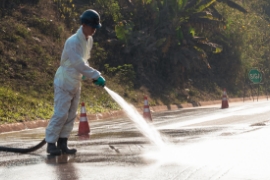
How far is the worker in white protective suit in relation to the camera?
844cm

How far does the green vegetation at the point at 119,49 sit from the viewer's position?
2138cm

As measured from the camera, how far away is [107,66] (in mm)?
Answer: 27047

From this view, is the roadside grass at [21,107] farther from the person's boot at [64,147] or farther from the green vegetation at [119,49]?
the person's boot at [64,147]

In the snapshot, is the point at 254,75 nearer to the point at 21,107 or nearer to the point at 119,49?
the point at 119,49

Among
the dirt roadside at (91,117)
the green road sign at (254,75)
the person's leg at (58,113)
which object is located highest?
the green road sign at (254,75)

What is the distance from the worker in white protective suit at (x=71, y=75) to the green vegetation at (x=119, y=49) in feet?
30.0

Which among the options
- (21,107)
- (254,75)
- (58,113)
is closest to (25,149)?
(58,113)

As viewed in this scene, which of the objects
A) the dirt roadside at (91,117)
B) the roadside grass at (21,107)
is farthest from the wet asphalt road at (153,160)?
the roadside grass at (21,107)

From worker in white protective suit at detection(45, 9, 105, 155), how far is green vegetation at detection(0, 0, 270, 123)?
9.15 meters

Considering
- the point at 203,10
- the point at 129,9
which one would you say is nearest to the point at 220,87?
the point at 203,10

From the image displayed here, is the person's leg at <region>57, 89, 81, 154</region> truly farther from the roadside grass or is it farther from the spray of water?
the roadside grass

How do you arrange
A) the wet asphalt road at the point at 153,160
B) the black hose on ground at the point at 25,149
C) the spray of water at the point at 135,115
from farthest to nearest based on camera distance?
the spray of water at the point at 135,115 < the black hose on ground at the point at 25,149 < the wet asphalt road at the point at 153,160

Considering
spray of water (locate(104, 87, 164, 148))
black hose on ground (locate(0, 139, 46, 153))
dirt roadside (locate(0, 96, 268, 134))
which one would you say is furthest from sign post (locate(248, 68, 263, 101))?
black hose on ground (locate(0, 139, 46, 153))

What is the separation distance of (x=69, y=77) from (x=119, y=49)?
65.8ft
